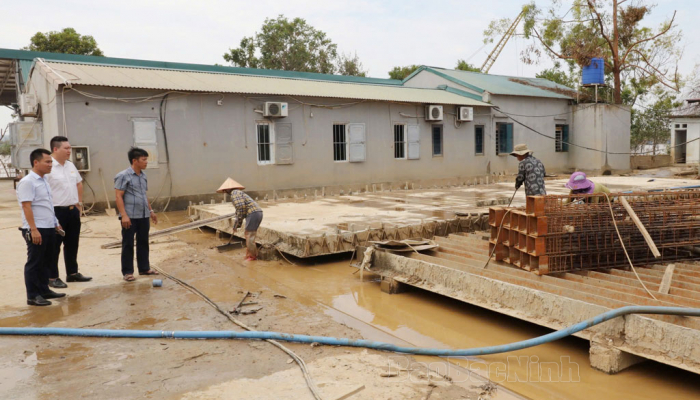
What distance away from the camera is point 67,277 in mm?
6461

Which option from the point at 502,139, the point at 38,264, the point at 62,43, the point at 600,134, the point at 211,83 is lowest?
the point at 38,264

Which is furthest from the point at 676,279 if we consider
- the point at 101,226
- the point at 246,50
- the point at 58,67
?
the point at 246,50

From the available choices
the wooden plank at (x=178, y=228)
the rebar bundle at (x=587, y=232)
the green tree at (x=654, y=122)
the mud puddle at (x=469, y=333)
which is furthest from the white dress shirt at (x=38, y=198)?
the green tree at (x=654, y=122)

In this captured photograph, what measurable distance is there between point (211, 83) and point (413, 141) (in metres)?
7.34

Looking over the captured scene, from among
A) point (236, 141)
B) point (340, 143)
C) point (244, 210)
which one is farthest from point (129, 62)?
point (244, 210)

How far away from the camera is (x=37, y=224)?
547 cm

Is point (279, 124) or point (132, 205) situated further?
point (279, 124)

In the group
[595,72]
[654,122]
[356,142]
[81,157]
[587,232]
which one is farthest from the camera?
[654,122]

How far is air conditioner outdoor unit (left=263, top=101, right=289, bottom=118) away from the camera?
15094mm

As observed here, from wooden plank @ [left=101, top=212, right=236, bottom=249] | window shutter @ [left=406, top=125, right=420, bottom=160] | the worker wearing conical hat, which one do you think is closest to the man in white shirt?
the worker wearing conical hat

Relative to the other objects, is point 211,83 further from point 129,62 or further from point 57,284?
point 57,284

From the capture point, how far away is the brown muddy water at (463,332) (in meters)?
3.78

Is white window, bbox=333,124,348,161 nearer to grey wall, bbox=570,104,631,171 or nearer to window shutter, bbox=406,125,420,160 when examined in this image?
window shutter, bbox=406,125,420,160

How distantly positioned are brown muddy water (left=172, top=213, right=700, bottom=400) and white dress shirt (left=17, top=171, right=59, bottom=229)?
1.87 metres
